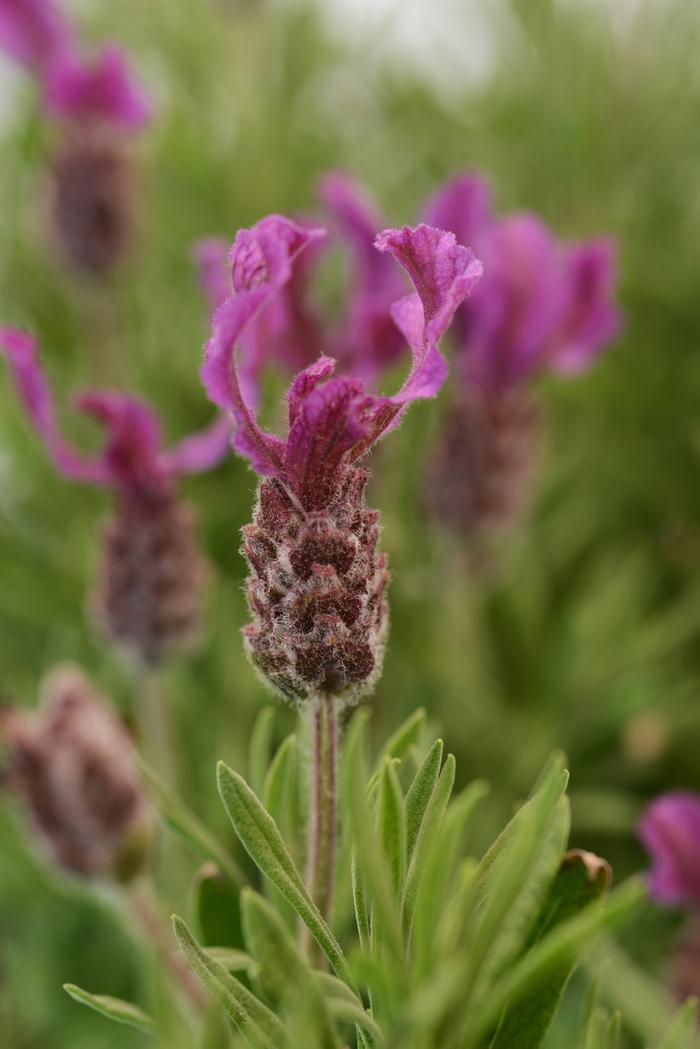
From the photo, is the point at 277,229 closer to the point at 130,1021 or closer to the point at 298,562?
the point at 298,562

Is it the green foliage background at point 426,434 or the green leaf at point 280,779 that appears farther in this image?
the green foliage background at point 426,434

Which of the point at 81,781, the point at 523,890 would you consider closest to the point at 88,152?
the point at 81,781

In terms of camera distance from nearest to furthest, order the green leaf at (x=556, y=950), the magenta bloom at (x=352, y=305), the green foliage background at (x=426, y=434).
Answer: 1. the green leaf at (x=556, y=950)
2. the magenta bloom at (x=352, y=305)
3. the green foliage background at (x=426, y=434)

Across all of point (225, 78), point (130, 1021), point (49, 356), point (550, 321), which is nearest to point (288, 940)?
point (130, 1021)

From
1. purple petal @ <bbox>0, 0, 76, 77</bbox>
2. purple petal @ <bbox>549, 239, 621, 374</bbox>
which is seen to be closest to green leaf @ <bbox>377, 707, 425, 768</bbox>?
purple petal @ <bbox>549, 239, 621, 374</bbox>

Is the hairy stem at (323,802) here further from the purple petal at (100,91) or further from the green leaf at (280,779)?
the purple petal at (100,91)

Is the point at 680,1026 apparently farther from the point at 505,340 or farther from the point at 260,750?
the point at 505,340

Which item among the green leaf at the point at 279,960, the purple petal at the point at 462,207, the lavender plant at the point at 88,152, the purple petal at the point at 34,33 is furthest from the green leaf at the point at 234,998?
the purple petal at the point at 34,33
